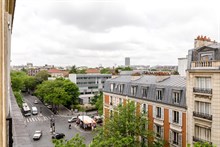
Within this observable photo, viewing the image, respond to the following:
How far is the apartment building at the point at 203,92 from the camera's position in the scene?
60.1ft

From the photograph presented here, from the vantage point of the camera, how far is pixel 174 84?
942 inches

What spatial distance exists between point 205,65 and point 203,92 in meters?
2.24

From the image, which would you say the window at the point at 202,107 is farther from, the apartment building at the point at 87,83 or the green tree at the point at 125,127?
the apartment building at the point at 87,83

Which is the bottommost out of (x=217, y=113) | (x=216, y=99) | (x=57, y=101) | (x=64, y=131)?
(x=64, y=131)

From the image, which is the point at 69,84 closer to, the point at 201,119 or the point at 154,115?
the point at 154,115

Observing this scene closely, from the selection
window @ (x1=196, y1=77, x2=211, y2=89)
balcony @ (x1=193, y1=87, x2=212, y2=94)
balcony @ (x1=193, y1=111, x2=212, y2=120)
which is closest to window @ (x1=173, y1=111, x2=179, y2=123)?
balcony @ (x1=193, y1=111, x2=212, y2=120)

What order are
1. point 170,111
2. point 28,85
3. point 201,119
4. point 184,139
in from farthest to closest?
point 28,85
point 170,111
point 184,139
point 201,119

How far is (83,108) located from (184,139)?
4286cm

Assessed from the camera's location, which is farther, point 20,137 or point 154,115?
point 154,115

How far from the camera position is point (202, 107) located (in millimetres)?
19797

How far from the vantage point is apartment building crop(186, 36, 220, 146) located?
1831cm

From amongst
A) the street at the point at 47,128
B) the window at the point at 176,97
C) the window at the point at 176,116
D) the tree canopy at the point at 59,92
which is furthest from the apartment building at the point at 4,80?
the tree canopy at the point at 59,92

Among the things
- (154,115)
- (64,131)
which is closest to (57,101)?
(64,131)

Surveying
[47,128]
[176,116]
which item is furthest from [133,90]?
[47,128]
